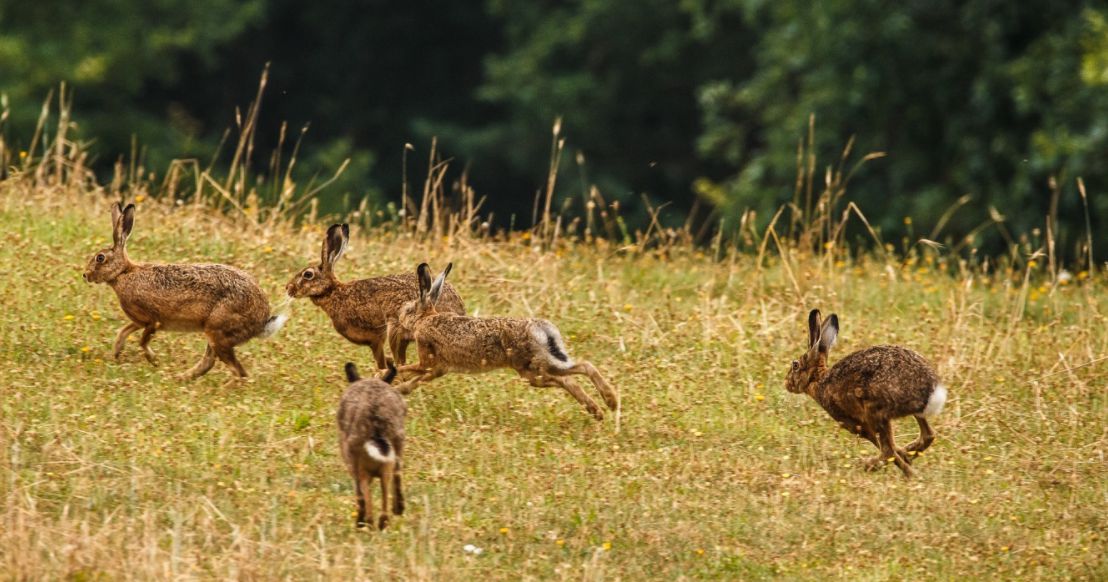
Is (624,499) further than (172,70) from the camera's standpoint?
No

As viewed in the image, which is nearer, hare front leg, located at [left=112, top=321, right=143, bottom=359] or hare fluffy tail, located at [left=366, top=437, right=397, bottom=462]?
hare fluffy tail, located at [left=366, top=437, right=397, bottom=462]

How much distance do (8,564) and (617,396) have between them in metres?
Result: 4.11

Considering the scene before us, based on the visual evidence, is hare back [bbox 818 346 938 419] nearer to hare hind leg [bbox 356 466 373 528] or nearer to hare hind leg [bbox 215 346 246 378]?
hare hind leg [bbox 356 466 373 528]

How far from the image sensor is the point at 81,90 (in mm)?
31891

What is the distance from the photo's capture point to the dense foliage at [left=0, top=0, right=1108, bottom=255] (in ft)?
74.7

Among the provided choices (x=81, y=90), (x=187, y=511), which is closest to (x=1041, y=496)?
(x=187, y=511)

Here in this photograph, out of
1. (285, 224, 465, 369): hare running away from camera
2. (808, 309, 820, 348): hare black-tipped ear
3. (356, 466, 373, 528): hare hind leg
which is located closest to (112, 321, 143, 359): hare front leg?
(285, 224, 465, 369): hare running away from camera

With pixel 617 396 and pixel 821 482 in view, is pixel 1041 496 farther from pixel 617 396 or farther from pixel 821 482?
pixel 617 396

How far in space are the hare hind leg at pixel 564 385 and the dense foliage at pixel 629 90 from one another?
10432 mm

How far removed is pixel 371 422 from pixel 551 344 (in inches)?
87.9

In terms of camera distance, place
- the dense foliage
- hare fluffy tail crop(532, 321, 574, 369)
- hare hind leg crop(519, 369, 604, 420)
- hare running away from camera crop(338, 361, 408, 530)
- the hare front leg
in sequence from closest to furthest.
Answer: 1. hare running away from camera crop(338, 361, 408, 530)
2. hare fluffy tail crop(532, 321, 574, 369)
3. hare hind leg crop(519, 369, 604, 420)
4. the hare front leg
5. the dense foliage

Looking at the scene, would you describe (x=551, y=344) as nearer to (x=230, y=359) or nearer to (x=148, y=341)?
(x=230, y=359)

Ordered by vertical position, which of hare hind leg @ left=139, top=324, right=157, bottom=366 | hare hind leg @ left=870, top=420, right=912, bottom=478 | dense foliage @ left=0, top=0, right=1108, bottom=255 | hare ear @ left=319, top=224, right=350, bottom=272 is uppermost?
dense foliage @ left=0, top=0, right=1108, bottom=255

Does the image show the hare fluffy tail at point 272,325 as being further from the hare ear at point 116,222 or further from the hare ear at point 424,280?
the hare ear at point 116,222
